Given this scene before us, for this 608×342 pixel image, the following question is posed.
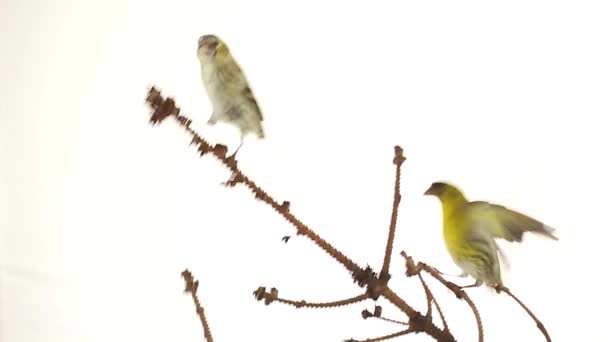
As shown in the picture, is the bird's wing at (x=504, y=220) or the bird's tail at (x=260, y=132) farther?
the bird's tail at (x=260, y=132)

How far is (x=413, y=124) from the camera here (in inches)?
31.6

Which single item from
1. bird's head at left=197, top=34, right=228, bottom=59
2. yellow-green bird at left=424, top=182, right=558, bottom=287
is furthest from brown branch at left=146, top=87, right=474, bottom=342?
bird's head at left=197, top=34, right=228, bottom=59

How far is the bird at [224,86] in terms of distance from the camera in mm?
656

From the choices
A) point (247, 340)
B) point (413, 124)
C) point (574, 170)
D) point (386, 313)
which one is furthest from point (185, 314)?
point (574, 170)

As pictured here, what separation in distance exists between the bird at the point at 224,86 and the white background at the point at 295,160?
14 cm

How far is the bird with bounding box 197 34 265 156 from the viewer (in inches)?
25.8

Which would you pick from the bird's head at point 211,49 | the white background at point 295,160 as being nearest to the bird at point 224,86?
the bird's head at point 211,49

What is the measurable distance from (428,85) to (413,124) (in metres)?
0.05

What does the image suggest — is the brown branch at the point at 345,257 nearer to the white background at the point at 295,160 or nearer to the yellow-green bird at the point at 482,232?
the yellow-green bird at the point at 482,232

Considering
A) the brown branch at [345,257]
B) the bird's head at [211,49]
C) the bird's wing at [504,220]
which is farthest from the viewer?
the bird's head at [211,49]

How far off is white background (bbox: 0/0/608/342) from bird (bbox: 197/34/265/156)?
14cm

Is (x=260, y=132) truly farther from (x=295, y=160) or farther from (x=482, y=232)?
(x=482, y=232)

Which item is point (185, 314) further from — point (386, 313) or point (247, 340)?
point (386, 313)

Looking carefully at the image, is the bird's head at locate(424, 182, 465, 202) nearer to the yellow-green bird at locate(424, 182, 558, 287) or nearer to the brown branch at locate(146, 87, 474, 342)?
the yellow-green bird at locate(424, 182, 558, 287)
